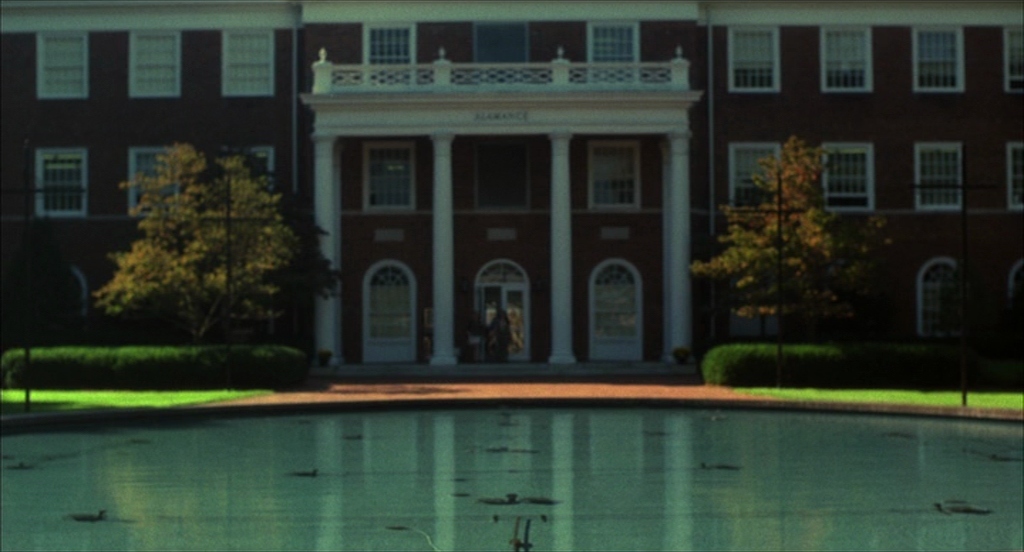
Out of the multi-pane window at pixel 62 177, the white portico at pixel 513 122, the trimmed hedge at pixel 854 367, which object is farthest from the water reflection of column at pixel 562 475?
the multi-pane window at pixel 62 177

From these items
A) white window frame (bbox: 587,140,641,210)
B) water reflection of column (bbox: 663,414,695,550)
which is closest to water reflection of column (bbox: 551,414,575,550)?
water reflection of column (bbox: 663,414,695,550)

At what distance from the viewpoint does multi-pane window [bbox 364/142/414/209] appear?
153 feet

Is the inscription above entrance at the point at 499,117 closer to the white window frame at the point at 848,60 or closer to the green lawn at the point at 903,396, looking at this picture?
the white window frame at the point at 848,60

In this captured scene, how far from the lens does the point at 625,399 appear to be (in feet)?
100

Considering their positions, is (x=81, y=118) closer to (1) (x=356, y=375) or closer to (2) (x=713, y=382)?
(1) (x=356, y=375)

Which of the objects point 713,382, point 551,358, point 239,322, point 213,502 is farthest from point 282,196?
point 213,502

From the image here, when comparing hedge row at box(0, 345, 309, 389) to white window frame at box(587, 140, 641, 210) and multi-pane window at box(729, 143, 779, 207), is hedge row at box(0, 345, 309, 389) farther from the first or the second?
multi-pane window at box(729, 143, 779, 207)

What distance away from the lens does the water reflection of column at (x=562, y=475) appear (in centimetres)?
1370

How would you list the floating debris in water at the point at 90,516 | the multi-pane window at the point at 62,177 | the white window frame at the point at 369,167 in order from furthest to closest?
the multi-pane window at the point at 62,177, the white window frame at the point at 369,167, the floating debris in water at the point at 90,516

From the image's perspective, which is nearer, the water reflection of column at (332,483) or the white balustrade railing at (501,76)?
the water reflection of column at (332,483)

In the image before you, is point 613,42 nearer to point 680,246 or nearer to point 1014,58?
point 680,246

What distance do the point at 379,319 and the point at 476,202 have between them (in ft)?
14.6

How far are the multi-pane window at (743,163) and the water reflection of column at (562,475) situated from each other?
1999 cm

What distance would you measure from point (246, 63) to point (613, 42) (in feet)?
36.3
